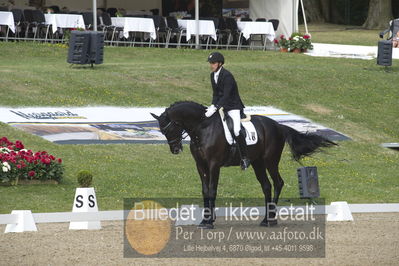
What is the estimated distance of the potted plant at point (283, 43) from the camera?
3590 cm

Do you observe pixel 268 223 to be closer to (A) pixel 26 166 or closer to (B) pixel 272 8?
(A) pixel 26 166

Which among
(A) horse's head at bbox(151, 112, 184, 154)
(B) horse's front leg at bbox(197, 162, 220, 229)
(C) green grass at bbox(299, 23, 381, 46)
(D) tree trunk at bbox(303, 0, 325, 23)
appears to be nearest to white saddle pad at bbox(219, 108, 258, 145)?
(B) horse's front leg at bbox(197, 162, 220, 229)

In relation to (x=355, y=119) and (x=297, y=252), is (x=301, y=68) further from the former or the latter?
(x=297, y=252)

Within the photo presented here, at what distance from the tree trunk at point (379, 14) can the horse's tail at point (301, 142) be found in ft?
A: 134

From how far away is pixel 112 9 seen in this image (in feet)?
124

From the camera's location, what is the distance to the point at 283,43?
3594cm

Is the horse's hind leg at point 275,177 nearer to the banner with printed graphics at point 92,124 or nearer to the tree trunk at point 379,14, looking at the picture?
the banner with printed graphics at point 92,124

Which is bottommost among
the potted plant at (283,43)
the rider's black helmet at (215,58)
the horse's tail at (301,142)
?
the potted plant at (283,43)

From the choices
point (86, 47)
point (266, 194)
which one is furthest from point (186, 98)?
point (266, 194)

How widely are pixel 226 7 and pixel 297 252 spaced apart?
2849 cm

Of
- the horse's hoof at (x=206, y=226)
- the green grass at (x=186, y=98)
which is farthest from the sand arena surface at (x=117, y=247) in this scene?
the green grass at (x=186, y=98)

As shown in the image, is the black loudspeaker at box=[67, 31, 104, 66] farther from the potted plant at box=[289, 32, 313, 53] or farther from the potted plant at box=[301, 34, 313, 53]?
the potted plant at box=[301, 34, 313, 53]

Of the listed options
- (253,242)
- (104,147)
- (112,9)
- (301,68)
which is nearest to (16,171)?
(104,147)

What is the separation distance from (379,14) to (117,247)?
45.3 metres
